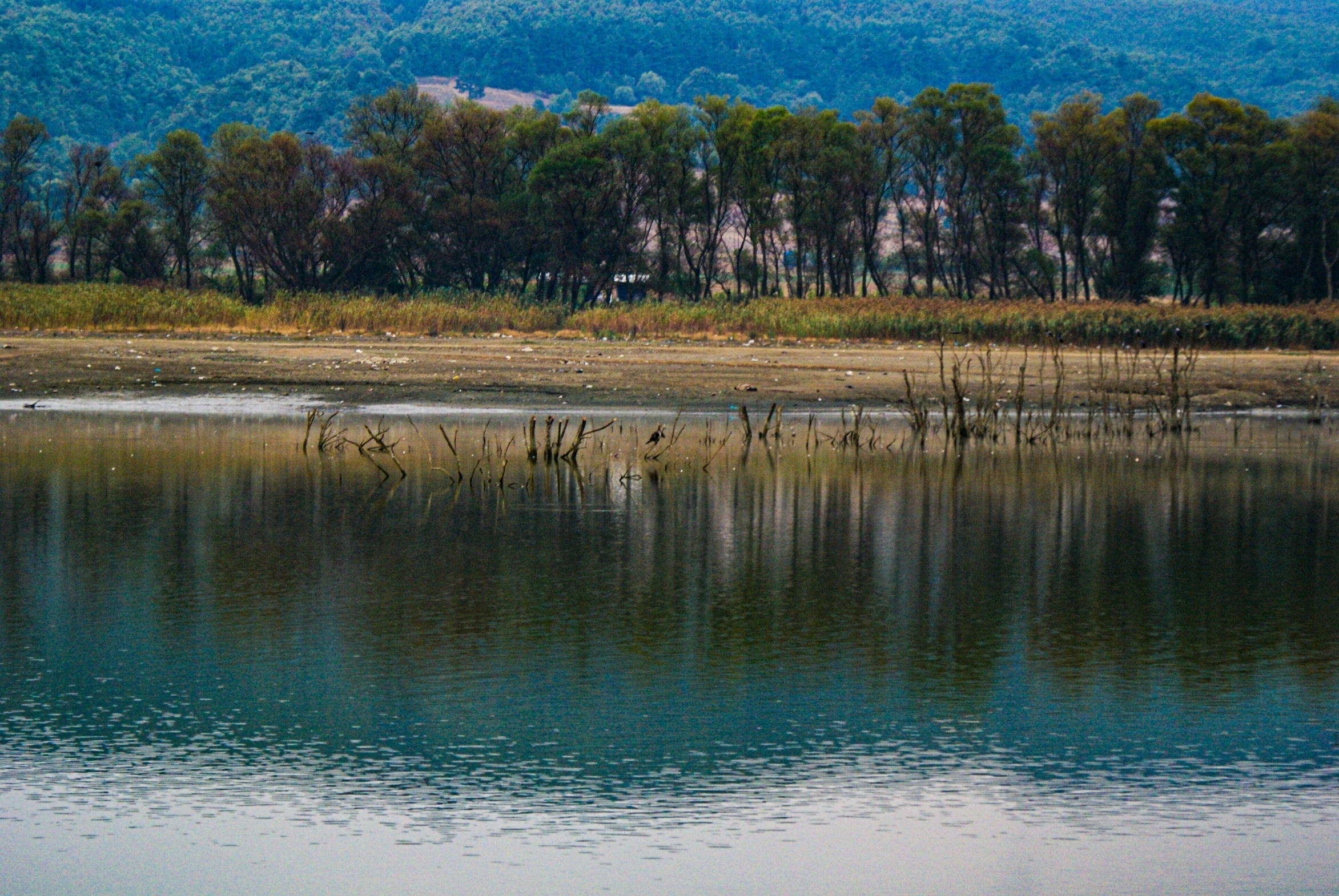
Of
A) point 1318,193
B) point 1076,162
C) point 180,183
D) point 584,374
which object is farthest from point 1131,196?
point 180,183

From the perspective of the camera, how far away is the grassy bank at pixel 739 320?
51688 millimetres

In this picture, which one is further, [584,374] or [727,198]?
[727,198]

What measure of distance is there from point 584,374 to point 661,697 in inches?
1176

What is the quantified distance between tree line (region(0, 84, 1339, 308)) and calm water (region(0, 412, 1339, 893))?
5876 cm

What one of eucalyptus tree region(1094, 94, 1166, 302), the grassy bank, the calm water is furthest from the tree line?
the calm water

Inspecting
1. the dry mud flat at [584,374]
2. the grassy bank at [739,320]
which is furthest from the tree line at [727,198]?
the dry mud flat at [584,374]

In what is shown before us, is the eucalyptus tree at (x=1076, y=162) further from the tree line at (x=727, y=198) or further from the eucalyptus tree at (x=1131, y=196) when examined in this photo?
the eucalyptus tree at (x=1131, y=196)

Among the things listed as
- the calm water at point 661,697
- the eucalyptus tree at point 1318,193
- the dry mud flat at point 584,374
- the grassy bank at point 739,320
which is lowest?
the calm water at point 661,697

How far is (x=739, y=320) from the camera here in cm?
5816

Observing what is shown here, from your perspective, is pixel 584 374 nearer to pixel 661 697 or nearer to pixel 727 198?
pixel 661 697

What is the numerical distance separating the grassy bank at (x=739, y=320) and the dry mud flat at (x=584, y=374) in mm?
4145

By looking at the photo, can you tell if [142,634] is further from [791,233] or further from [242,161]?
[791,233]

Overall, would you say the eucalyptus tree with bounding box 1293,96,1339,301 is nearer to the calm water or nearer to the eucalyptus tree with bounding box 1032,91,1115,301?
the eucalyptus tree with bounding box 1032,91,1115,301

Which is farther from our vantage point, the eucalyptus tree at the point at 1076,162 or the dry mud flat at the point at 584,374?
the eucalyptus tree at the point at 1076,162
